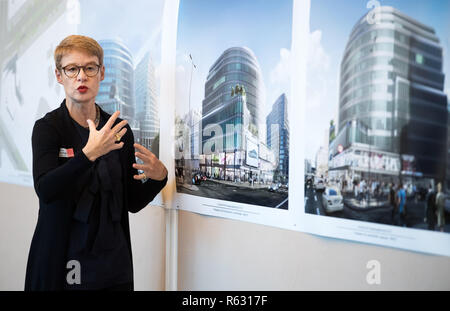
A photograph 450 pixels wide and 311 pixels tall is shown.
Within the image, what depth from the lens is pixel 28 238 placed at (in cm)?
201

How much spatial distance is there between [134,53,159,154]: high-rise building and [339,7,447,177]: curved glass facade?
0.94m

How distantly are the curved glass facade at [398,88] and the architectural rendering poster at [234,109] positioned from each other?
250mm

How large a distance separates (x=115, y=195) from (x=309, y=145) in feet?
2.37

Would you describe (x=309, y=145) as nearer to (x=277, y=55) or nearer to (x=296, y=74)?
(x=296, y=74)

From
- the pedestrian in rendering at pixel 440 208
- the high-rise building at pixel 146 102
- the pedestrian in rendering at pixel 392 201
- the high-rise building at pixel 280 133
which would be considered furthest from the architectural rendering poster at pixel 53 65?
the pedestrian in rendering at pixel 440 208

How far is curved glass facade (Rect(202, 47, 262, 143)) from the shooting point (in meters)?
1.33

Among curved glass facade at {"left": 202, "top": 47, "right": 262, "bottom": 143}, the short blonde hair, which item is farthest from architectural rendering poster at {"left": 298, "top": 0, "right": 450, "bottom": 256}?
the short blonde hair

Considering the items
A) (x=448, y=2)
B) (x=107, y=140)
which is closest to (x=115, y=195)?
(x=107, y=140)

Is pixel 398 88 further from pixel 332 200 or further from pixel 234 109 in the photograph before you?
pixel 234 109

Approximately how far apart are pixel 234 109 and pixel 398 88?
0.61 meters

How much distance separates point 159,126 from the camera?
1674 mm

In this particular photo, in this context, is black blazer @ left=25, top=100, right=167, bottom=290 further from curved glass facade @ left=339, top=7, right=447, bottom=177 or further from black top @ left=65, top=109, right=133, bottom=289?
curved glass facade @ left=339, top=7, right=447, bottom=177

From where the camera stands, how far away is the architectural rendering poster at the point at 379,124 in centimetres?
93

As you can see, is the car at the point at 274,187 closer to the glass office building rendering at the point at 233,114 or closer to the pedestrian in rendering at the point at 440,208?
the glass office building rendering at the point at 233,114
